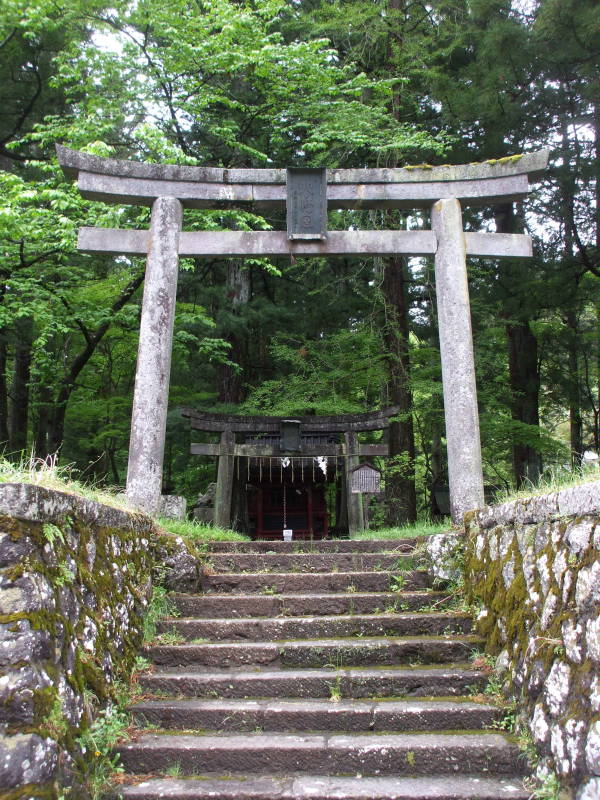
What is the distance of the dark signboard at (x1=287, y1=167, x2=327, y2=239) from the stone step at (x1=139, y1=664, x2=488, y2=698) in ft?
15.0

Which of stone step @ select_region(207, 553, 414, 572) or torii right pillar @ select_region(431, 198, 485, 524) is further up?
torii right pillar @ select_region(431, 198, 485, 524)

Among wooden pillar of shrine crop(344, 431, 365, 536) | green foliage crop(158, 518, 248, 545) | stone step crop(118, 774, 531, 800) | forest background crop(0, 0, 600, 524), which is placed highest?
forest background crop(0, 0, 600, 524)

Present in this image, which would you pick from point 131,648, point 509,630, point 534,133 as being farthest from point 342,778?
point 534,133

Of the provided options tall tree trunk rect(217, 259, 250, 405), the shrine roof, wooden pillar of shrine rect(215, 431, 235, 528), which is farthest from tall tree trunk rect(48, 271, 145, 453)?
wooden pillar of shrine rect(215, 431, 235, 528)

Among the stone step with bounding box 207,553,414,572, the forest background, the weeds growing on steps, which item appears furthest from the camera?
the forest background

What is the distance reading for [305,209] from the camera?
6.70m

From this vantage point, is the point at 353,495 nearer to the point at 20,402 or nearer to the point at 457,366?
the point at 457,366

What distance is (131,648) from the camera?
361 centimetres

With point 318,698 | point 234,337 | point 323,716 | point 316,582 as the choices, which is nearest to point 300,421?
point 234,337

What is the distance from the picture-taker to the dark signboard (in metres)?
6.69

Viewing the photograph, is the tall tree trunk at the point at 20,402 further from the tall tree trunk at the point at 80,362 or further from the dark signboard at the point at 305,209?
the dark signboard at the point at 305,209

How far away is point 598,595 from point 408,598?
2107 mm

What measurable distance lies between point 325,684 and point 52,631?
5.17 ft

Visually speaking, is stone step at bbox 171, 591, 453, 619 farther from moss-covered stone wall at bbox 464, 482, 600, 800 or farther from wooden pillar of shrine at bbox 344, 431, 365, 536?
wooden pillar of shrine at bbox 344, 431, 365, 536
